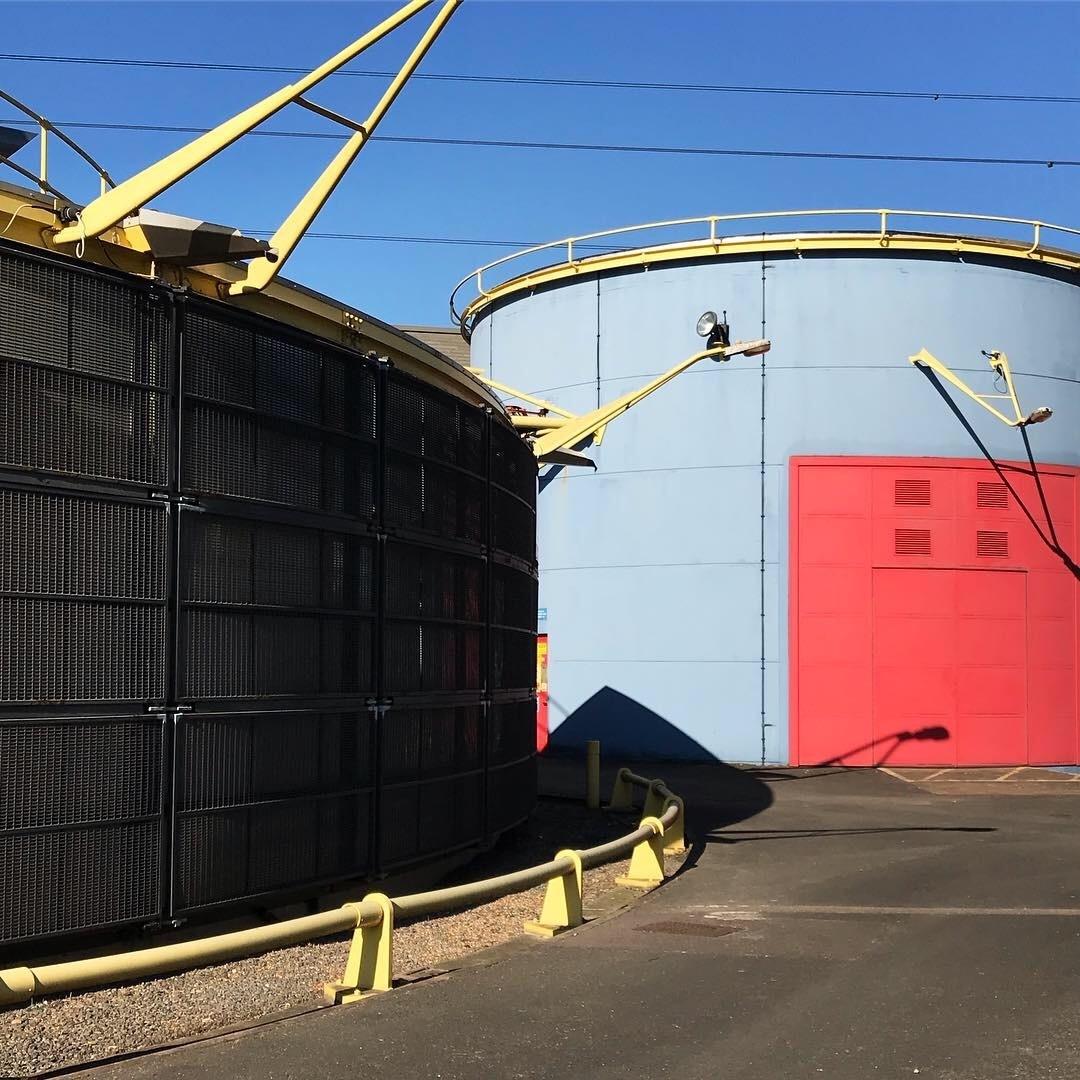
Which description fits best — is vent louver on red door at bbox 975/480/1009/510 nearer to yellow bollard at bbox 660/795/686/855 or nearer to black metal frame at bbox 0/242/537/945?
yellow bollard at bbox 660/795/686/855

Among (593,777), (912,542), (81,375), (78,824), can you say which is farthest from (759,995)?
(912,542)

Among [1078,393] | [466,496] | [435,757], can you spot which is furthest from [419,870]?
[1078,393]

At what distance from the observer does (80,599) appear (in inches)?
298

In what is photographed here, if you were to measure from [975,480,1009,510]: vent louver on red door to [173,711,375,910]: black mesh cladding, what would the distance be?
18376mm

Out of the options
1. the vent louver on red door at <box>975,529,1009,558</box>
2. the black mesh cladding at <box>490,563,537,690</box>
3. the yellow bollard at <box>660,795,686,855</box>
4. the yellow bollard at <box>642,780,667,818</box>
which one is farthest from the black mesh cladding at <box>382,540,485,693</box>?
the vent louver on red door at <box>975,529,1009,558</box>

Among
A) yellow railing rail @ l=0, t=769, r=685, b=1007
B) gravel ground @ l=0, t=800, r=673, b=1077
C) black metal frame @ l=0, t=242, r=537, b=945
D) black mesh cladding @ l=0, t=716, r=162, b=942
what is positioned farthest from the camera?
black metal frame @ l=0, t=242, r=537, b=945

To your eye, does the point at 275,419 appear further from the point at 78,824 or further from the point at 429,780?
the point at 429,780

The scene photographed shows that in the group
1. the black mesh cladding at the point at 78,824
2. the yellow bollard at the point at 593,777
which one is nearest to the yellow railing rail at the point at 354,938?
the black mesh cladding at the point at 78,824

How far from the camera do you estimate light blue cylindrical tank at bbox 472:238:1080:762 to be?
25312mm

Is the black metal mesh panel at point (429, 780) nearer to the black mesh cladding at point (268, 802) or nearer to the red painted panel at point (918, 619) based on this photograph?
the black mesh cladding at point (268, 802)

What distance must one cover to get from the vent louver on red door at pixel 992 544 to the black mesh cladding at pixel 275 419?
1808 cm

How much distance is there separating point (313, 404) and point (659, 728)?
692 inches

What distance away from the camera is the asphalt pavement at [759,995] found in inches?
246

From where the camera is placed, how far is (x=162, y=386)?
26.6 ft
